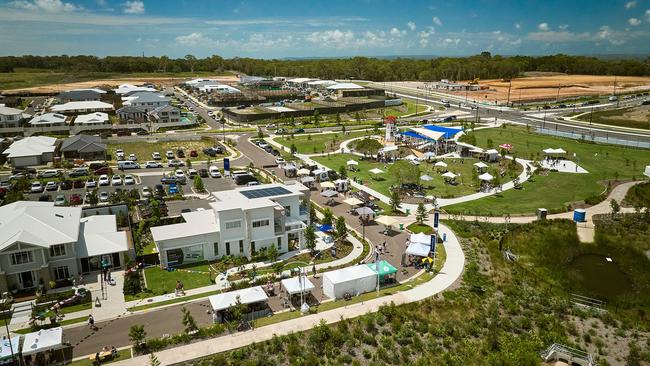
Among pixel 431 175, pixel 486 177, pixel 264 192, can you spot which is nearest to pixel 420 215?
pixel 264 192

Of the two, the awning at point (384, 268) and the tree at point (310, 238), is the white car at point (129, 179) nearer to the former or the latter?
the tree at point (310, 238)

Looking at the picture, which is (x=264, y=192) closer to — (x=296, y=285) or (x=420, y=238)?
(x=296, y=285)

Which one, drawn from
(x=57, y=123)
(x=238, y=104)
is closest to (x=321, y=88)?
(x=238, y=104)

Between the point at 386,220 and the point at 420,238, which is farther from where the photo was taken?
the point at 386,220

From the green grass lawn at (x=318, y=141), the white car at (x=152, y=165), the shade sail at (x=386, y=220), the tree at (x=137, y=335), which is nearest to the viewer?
the tree at (x=137, y=335)

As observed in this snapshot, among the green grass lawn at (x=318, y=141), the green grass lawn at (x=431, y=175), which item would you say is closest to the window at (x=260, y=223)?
the green grass lawn at (x=431, y=175)

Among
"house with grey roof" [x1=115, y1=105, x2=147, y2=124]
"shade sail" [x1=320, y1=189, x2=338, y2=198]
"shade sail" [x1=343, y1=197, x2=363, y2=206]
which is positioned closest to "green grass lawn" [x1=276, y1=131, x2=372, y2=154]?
"shade sail" [x1=320, y1=189, x2=338, y2=198]

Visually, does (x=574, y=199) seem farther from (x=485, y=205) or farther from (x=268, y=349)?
(x=268, y=349)
